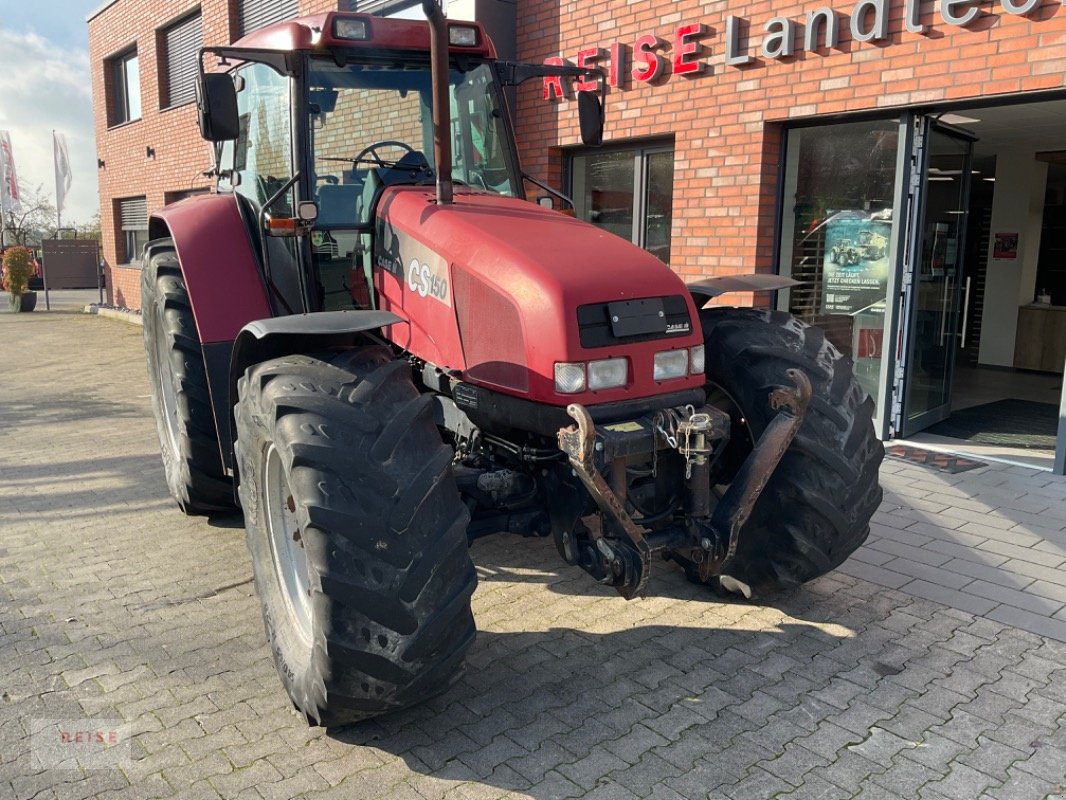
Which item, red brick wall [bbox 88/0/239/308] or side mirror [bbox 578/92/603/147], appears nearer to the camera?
side mirror [bbox 578/92/603/147]

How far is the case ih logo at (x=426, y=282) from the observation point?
3.18m

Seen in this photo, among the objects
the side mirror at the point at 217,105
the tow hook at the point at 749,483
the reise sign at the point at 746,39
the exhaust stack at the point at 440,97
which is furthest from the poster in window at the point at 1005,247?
the side mirror at the point at 217,105

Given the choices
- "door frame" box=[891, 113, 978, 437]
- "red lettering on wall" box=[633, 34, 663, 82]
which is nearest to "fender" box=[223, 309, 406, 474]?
"door frame" box=[891, 113, 978, 437]

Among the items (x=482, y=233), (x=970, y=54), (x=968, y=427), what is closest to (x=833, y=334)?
(x=968, y=427)

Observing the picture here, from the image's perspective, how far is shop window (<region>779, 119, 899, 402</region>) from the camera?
6520 mm

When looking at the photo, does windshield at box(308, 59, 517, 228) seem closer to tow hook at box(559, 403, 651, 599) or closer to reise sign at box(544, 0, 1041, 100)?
tow hook at box(559, 403, 651, 599)

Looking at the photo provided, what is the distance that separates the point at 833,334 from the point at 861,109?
1716mm

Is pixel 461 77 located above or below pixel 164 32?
below

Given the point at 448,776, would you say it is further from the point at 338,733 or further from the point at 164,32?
the point at 164,32

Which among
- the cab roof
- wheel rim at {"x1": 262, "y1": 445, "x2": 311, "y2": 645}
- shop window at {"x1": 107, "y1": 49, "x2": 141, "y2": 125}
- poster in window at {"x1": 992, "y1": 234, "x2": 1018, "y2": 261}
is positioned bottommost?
wheel rim at {"x1": 262, "y1": 445, "x2": 311, "y2": 645}

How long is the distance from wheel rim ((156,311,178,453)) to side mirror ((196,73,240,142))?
6.38 ft

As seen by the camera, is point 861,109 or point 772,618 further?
point 861,109

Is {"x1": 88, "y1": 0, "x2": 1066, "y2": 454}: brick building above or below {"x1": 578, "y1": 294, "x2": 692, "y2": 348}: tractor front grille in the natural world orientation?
above

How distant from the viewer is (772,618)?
3.70m
